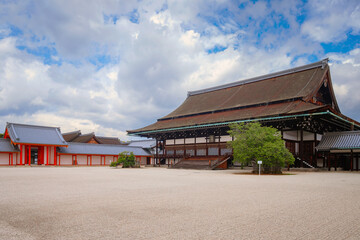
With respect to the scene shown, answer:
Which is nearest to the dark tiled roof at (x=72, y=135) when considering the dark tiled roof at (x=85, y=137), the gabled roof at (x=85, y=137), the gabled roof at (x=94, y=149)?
the gabled roof at (x=85, y=137)

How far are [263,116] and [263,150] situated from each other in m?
6.68

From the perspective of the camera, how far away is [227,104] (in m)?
32.8

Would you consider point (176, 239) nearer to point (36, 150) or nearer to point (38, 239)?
point (38, 239)

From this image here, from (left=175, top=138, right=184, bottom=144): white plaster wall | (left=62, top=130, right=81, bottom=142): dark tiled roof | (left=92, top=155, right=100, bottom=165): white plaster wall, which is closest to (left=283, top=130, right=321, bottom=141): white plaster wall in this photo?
(left=175, top=138, right=184, bottom=144): white plaster wall

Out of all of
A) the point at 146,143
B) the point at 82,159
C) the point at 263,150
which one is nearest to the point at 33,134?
the point at 82,159

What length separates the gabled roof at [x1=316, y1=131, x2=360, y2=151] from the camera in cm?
2181

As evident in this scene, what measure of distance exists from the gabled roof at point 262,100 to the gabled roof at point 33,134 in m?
9.73

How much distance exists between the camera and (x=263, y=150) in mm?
18469

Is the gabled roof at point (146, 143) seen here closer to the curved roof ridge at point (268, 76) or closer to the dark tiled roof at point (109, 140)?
the dark tiled roof at point (109, 140)

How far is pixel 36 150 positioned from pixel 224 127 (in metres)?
26.0

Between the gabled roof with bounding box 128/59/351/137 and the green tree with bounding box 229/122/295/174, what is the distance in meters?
4.19

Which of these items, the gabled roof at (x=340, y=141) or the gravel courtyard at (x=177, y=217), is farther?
the gabled roof at (x=340, y=141)

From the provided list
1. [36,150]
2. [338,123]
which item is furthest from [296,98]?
[36,150]

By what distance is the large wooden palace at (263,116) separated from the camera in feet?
79.6
